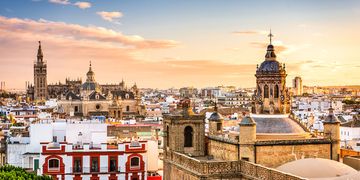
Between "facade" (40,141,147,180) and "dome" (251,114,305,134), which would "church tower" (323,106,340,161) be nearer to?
"dome" (251,114,305,134)

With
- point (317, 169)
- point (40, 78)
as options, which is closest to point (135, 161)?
point (317, 169)

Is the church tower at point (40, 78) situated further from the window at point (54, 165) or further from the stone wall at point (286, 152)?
the stone wall at point (286, 152)

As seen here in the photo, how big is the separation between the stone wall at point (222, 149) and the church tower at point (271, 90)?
217 centimetres

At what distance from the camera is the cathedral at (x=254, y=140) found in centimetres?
2341

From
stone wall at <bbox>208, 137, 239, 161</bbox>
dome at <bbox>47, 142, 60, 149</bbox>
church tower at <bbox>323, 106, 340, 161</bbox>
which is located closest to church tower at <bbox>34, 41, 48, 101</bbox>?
dome at <bbox>47, 142, 60, 149</bbox>

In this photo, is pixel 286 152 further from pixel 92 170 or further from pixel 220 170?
pixel 92 170

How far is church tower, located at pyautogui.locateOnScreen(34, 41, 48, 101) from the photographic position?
134 meters

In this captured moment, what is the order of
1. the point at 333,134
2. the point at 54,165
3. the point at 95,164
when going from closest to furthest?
1. the point at 333,134
2. the point at 54,165
3. the point at 95,164

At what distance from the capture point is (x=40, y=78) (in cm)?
13688

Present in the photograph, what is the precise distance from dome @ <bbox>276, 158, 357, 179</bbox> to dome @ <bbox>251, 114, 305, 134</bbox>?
303 centimetres

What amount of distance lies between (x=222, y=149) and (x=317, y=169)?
528cm

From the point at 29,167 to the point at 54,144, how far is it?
12.2 feet

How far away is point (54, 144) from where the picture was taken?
31.6 metres

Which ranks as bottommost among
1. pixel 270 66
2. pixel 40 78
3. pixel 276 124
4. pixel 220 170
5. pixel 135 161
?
pixel 135 161
